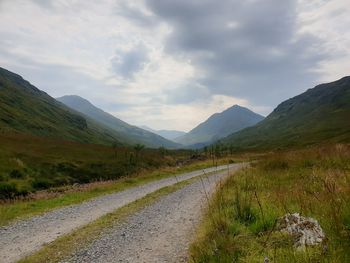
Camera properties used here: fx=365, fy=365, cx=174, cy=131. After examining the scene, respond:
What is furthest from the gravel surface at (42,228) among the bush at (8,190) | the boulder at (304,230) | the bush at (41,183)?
the bush at (41,183)

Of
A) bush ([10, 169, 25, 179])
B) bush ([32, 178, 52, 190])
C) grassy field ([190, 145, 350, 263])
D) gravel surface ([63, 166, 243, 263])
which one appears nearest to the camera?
grassy field ([190, 145, 350, 263])

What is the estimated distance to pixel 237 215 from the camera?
32.2 ft

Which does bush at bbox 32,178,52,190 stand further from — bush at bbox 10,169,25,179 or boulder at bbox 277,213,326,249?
boulder at bbox 277,213,326,249

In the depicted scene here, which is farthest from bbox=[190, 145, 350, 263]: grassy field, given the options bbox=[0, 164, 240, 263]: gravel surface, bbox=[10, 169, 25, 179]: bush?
bbox=[10, 169, 25, 179]: bush

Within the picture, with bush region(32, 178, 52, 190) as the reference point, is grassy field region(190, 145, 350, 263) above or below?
above

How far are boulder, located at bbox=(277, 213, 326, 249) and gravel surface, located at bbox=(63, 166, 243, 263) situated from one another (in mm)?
1925

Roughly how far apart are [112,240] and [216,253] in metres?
5.68

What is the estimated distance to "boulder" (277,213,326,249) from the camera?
605cm

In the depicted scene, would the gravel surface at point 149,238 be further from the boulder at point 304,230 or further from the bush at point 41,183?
the bush at point 41,183

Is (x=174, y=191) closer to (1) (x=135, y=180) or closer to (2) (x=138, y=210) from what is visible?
(2) (x=138, y=210)

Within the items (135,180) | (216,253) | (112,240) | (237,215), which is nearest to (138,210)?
(112,240)

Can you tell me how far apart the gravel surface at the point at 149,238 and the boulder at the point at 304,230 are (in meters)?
1.92

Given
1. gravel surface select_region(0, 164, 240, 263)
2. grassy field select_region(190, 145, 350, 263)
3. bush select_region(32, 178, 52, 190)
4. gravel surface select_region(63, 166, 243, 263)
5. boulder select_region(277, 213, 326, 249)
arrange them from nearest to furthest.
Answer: grassy field select_region(190, 145, 350, 263) < boulder select_region(277, 213, 326, 249) < gravel surface select_region(63, 166, 243, 263) < gravel surface select_region(0, 164, 240, 263) < bush select_region(32, 178, 52, 190)

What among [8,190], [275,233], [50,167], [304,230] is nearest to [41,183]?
[8,190]
